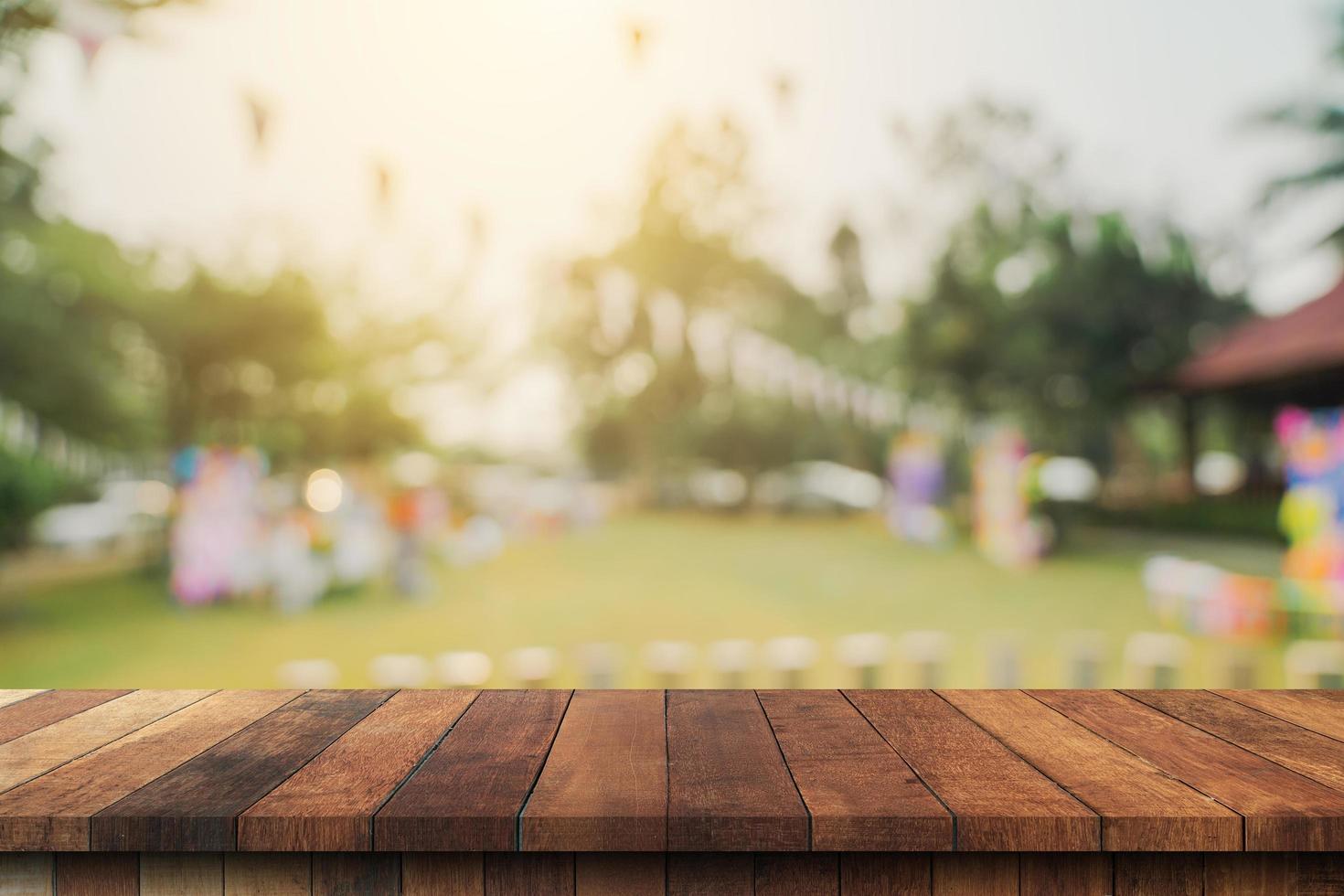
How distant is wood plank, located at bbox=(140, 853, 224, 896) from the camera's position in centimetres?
81

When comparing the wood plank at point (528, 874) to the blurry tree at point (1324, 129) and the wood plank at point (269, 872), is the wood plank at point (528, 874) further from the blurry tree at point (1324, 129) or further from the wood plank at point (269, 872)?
the blurry tree at point (1324, 129)

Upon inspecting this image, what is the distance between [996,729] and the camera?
3.35ft

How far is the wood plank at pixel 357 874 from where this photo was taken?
31.8 inches

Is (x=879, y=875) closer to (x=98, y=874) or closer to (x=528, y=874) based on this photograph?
(x=528, y=874)

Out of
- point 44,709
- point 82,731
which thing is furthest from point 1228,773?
point 44,709

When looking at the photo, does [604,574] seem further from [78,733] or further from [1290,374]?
[78,733]

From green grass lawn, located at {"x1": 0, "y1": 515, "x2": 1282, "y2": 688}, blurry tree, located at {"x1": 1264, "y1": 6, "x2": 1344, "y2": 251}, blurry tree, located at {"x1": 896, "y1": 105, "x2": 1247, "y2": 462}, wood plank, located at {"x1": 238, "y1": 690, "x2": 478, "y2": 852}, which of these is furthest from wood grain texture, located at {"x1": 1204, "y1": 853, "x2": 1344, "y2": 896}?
blurry tree, located at {"x1": 1264, "y1": 6, "x2": 1344, "y2": 251}

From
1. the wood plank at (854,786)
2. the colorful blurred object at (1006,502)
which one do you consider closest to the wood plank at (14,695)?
the wood plank at (854,786)

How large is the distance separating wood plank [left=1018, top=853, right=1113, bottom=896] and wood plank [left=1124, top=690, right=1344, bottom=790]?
0.24 meters

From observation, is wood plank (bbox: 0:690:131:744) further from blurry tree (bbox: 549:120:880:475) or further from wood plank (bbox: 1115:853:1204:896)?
blurry tree (bbox: 549:120:880:475)

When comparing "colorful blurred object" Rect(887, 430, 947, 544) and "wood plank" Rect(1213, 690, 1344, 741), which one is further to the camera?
"colorful blurred object" Rect(887, 430, 947, 544)

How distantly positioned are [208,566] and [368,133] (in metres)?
5.34

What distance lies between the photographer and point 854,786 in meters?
0.84

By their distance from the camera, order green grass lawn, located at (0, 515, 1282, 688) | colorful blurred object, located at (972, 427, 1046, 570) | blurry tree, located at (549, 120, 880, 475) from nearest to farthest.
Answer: green grass lawn, located at (0, 515, 1282, 688) < colorful blurred object, located at (972, 427, 1046, 570) < blurry tree, located at (549, 120, 880, 475)
